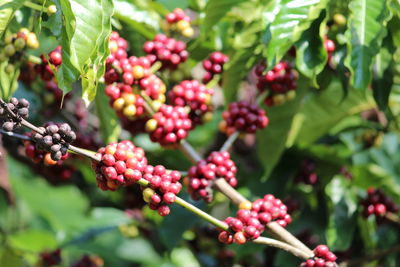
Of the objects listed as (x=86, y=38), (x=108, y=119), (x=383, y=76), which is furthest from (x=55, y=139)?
(x=383, y=76)

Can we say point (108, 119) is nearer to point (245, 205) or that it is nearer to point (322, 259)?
point (245, 205)

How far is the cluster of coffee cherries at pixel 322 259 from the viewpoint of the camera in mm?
1695

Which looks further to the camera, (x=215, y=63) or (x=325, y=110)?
(x=325, y=110)

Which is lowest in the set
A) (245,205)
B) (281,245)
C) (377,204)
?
(281,245)

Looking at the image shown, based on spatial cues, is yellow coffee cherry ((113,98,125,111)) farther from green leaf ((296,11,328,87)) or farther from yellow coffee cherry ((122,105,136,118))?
green leaf ((296,11,328,87))

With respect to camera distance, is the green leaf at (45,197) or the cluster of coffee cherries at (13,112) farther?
the green leaf at (45,197)

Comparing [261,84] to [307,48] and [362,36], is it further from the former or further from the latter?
[362,36]

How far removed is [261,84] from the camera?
224 centimetres

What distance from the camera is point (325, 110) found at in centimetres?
280

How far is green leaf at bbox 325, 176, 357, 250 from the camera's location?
94.0 inches

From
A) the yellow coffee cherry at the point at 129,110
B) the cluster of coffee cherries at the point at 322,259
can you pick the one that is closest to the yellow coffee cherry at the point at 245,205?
the cluster of coffee cherries at the point at 322,259

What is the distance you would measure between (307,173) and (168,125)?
35.2 inches

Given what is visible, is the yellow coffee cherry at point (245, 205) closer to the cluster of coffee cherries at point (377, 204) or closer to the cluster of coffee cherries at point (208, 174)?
the cluster of coffee cherries at point (208, 174)

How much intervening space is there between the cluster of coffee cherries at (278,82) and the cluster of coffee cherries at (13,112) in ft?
3.11
